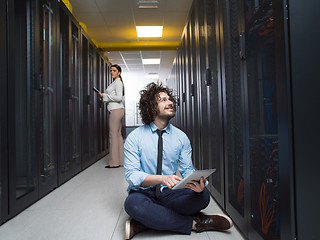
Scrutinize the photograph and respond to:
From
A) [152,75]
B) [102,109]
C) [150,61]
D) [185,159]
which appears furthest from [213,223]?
[152,75]

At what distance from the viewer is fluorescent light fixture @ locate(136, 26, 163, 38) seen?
5.14 metres

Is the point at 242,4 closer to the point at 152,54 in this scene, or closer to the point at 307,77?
the point at 307,77

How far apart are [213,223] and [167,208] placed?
277 mm

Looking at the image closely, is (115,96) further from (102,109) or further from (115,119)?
(102,109)

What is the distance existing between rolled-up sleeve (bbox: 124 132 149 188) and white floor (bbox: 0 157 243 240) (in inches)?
13.1

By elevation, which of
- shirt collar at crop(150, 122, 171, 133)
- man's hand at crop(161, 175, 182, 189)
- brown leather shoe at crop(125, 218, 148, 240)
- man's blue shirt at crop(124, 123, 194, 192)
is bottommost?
brown leather shoe at crop(125, 218, 148, 240)

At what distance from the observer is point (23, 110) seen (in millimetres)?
1864

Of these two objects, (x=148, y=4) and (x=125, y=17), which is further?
(x=125, y=17)

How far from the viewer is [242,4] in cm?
121

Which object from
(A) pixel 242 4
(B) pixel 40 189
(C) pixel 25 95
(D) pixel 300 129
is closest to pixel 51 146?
(B) pixel 40 189

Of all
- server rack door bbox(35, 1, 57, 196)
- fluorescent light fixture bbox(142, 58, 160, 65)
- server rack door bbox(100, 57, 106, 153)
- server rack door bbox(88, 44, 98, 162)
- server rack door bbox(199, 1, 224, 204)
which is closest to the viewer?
server rack door bbox(199, 1, 224, 204)

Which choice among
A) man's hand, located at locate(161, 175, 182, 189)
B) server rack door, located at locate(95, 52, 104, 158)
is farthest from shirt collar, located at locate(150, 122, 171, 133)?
server rack door, located at locate(95, 52, 104, 158)

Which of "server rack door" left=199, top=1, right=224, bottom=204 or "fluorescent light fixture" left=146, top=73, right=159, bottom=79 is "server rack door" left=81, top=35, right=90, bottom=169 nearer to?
"server rack door" left=199, top=1, right=224, bottom=204

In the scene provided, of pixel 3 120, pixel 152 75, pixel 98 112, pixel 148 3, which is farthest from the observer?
pixel 152 75
